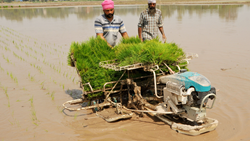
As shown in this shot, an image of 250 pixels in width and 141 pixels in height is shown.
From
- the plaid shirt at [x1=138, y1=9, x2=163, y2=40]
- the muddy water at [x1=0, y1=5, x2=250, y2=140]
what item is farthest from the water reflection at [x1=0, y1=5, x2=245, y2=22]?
the plaid shirt at [x1=138, y1=9, x2=163, y2=40]

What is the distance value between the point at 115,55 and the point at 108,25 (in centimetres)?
74

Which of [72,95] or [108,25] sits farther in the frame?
[72,95]

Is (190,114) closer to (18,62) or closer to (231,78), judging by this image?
(231,78)

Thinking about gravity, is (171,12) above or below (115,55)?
above

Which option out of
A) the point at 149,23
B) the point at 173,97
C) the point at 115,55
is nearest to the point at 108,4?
the point at 115,55

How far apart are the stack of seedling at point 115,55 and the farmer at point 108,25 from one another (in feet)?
0.89

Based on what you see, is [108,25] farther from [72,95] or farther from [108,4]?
[72,95]

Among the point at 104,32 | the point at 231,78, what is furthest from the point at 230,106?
the point at 104,32

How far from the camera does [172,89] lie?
310 centimetres

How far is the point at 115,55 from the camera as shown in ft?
13.2

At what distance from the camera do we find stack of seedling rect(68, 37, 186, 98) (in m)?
3.40

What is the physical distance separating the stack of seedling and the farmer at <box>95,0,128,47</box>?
0.89ft

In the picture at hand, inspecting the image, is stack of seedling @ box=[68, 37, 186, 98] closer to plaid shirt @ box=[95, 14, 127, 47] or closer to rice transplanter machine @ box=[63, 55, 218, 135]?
rice transplanter machine @ box=[63, 55, 218, 135]

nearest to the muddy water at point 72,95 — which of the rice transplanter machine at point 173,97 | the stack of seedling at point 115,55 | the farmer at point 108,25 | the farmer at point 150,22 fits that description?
the rice transplanter machine at point 173,97
